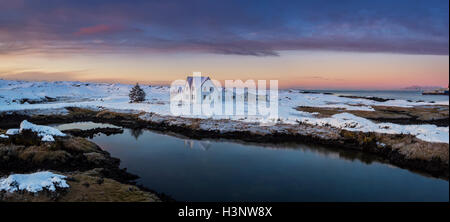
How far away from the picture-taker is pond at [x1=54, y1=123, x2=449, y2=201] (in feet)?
37.4

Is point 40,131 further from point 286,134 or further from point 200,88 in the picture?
point 200,88

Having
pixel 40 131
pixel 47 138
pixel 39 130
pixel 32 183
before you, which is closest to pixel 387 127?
pixel 32 183

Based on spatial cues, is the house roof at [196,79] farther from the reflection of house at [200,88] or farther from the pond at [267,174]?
the pond at [267,174]

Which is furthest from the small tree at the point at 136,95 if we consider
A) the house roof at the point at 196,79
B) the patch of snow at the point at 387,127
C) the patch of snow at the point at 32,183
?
the patch of snow at the point at 32,183

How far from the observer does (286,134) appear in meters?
27.2

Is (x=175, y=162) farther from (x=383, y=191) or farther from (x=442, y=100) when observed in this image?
(x=442, y=100)

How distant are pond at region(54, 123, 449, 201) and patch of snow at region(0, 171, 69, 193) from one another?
199 inches

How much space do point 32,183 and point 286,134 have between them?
74.8 feet

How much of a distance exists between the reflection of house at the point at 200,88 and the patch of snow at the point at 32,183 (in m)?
41.2

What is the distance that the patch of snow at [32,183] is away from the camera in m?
9.55

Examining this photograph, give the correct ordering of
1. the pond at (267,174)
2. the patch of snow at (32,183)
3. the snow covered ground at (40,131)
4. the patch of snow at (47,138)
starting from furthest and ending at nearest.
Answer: the snow covered ground at (40,131)
the patch of snow at (47,138)
the pond at (267,174)
the patch of snow at (32,183)

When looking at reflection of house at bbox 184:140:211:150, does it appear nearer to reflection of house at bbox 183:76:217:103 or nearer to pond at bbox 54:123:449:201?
pond at bbox 54:123:449:201

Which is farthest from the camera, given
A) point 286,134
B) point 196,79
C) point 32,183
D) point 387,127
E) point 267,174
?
point 196,79

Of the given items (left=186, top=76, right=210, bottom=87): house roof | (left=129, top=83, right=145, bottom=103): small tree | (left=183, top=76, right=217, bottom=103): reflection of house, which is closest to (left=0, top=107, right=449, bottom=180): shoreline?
(left=183, top=76, right=217, bottom=103): reflection of house
